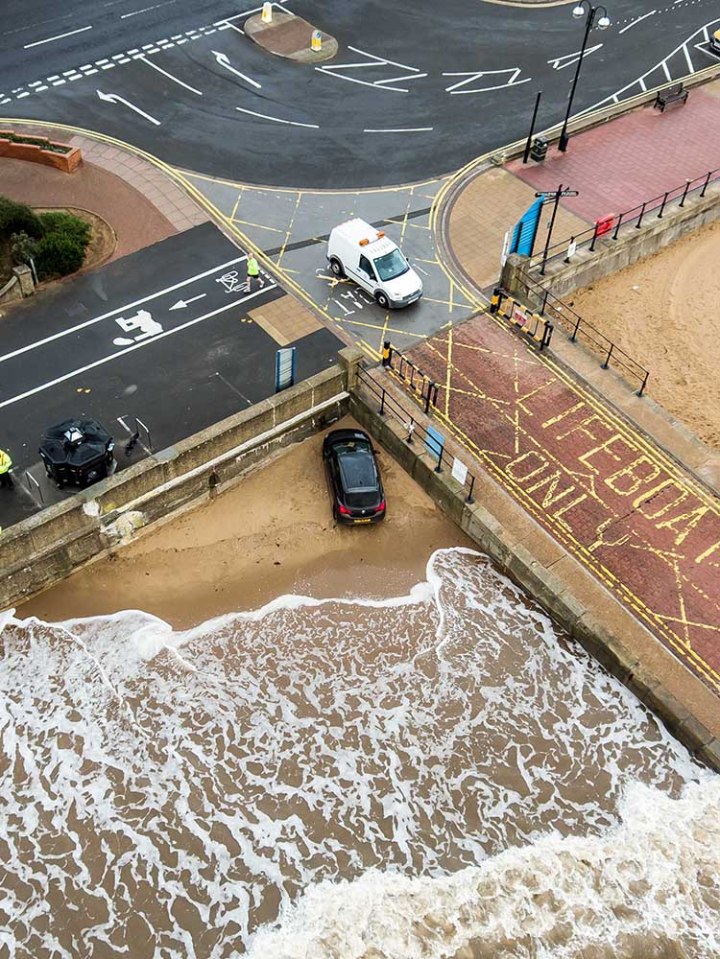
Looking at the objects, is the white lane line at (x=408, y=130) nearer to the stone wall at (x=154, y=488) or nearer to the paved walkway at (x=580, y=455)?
the paved walkway at (x=580, y=455)

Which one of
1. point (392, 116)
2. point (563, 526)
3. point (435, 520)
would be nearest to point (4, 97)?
point (392, 116)

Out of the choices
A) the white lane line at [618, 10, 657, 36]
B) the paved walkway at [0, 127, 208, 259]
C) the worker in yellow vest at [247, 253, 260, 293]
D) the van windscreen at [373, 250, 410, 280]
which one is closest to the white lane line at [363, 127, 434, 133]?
the paved walkway at [0, 127, 208, 259]

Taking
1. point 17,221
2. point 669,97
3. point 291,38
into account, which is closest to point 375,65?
point 291,38

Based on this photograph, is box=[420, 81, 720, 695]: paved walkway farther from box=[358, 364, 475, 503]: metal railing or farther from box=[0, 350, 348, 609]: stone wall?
box=[0, 350, 348, 609]: stone wall

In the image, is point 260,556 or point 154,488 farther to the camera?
point 260,556

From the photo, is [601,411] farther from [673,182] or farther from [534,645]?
[673,182]

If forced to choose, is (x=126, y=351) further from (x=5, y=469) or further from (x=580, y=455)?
(x=580, y=455)
